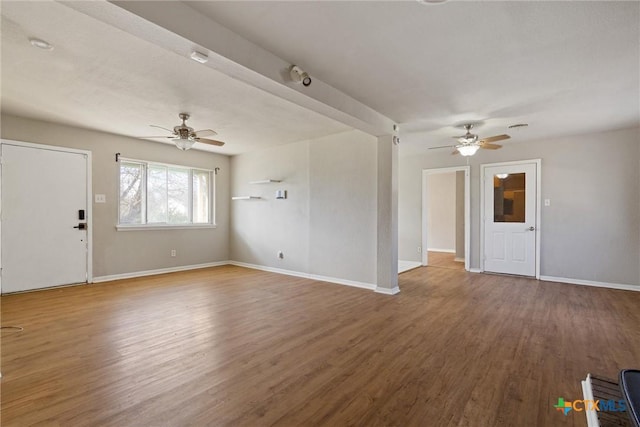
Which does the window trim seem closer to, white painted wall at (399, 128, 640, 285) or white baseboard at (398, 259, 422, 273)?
white baseboard at (398, 259, 422, 273)

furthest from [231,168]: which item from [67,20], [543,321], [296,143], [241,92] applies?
[543,321]

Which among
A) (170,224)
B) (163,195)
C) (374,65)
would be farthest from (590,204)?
(163,195)

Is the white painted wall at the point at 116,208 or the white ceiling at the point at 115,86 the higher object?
the white ceiling at the point at 115,86

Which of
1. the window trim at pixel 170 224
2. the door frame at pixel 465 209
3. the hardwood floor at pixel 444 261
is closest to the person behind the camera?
the window trim at pixel 170 224

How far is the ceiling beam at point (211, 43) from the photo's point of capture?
5.90ft

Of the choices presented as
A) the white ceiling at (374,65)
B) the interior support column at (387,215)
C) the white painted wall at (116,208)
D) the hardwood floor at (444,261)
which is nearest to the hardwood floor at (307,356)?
the interior support column at (387,215)

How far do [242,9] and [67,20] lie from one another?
4.42ft

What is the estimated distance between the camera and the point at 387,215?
4.54 metres

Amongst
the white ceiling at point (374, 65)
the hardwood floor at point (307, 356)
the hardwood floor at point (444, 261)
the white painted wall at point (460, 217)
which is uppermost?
the white ceiling at point (374, 65)

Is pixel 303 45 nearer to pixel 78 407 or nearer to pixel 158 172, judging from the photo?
pixel 78 407

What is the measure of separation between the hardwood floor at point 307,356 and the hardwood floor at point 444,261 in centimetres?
232

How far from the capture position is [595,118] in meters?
4.30

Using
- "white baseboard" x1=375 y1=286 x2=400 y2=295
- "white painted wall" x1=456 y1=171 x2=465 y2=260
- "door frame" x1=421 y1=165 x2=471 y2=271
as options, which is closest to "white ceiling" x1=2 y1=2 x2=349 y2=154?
"white baseboard" x1=375 y1=286 x2=400 y2=295

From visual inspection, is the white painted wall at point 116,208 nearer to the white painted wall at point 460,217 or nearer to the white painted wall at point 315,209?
the white painted wall at point 315,209
